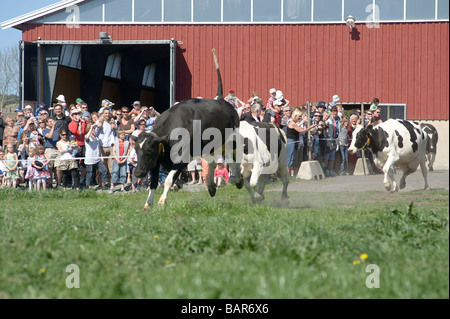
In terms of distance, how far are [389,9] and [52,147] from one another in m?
15.5

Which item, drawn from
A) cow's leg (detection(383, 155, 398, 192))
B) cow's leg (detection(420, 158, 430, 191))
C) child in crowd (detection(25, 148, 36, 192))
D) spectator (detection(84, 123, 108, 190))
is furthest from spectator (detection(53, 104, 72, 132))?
cow's leg (detection(420, 158, 430, 191))

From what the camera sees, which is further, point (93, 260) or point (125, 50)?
point (125, 50)

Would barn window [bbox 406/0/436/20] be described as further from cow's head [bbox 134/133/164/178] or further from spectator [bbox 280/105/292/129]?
cow's head [bbox 134/133/164/178]

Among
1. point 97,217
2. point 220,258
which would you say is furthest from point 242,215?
point 220,258

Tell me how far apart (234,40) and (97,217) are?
750 inches

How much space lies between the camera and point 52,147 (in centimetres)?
1756

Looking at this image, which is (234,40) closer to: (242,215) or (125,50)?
(125,50)

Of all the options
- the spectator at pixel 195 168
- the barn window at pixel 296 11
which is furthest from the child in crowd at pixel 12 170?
the barn window at pixel 296 11

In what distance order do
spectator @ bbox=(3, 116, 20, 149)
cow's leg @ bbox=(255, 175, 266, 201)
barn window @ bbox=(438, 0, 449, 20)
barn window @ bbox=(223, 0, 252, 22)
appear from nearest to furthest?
cow's leg @ bbox=(255, 175, 266, 201) < spectator @ bbox=(3, 116, 20, 149) < barn window @ bbox=(438, 0, 449, 20) < barn window @ bbox=(223, 0, 252, 22)

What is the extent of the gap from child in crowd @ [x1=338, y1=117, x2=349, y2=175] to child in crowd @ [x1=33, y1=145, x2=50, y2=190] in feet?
27.3

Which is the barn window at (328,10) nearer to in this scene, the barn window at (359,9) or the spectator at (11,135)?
the barn window at (359,9)

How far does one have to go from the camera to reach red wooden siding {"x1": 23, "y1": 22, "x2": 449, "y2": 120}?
26.7m

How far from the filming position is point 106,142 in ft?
58.6

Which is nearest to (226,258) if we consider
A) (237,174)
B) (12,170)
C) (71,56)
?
(237,174)
